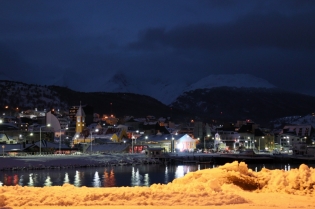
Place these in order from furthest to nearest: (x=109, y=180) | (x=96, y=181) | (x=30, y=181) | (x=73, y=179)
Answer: (x=73, y=179) → (x=109, y=180) → (x=30, y=181) → (x=96, y=181)

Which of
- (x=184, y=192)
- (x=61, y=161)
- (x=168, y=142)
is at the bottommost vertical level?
(x=61, y=161)

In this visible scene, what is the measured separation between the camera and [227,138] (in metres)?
118

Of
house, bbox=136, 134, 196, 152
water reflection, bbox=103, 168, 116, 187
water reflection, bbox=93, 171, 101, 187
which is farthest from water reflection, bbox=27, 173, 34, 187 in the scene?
house, bbox=136, 134, 196, 152

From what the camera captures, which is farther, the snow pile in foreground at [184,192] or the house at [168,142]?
the house at [168,142]

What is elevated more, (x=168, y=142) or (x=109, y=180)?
(x=168, y=142)

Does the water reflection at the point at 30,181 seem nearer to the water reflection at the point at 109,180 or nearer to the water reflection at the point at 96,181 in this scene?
the water reflection at the point at 96,181

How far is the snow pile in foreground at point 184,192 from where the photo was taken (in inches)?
478

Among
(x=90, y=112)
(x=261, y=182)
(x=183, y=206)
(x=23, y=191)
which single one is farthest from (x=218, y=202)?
(x=90, y=112)

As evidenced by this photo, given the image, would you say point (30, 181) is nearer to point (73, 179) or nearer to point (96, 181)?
point (73, 179)

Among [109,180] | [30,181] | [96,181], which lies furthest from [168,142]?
[30,181]

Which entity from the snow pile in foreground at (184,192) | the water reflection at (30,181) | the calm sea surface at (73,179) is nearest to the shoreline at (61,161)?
the calm sea surface at (73,179)

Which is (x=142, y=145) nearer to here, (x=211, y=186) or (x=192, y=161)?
(x=192, y=161)

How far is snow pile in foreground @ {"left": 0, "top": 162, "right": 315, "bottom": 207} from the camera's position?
1215cm

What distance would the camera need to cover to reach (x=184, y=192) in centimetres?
1322
